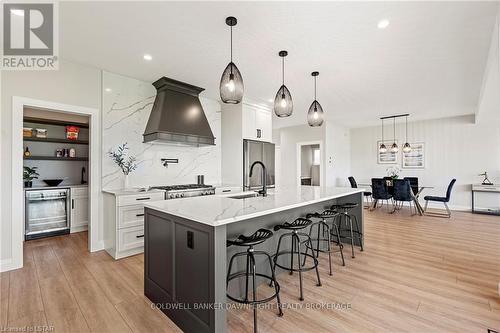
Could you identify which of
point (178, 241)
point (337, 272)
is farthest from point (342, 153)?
point (178, 241)

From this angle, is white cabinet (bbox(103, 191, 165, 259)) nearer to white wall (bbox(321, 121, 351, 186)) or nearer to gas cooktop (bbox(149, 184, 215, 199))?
gas cooktop (bbox(149, 184, 215, 199))

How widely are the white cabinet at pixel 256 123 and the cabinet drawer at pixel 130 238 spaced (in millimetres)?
2676

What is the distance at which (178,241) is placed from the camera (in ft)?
6.11

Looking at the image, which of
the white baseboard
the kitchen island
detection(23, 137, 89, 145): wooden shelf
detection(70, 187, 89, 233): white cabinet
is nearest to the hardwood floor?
the white baseboard

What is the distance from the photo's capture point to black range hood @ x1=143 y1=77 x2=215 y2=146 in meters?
3.77

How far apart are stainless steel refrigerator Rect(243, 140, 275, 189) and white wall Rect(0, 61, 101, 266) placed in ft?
9.00

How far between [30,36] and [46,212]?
2.95 m

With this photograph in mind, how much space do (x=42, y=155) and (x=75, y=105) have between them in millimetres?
2030

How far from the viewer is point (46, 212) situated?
4141 millimetres

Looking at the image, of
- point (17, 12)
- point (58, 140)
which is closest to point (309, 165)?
point (58, 140)

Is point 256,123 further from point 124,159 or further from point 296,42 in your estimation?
point 124,159

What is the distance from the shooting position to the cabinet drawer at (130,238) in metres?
3.19

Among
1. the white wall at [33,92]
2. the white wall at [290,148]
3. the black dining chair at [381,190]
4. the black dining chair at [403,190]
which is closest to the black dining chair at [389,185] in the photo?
the black dining chair at [381,190]

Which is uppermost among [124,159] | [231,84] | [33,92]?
[33,92]
